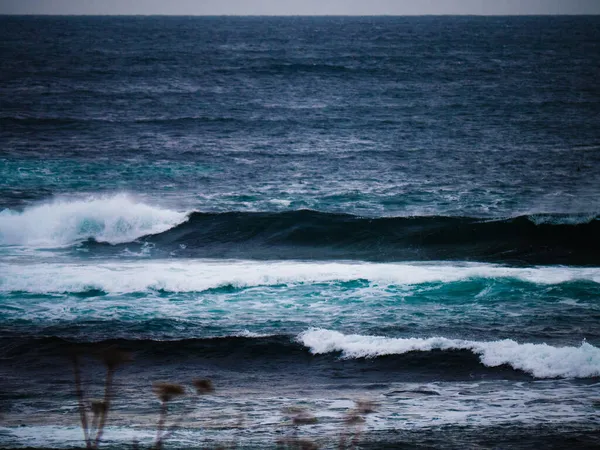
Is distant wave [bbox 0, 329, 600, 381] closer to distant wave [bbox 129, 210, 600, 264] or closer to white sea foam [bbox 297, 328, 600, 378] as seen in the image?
white sea foam [bbox 297, 328, 600, 378]

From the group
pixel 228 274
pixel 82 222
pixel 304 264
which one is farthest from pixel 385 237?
pixel 82 222

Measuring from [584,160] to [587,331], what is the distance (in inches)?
771

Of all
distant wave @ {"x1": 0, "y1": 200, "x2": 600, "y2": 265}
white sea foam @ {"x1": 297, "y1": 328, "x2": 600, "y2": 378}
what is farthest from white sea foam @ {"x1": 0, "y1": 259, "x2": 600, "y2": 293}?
white sea foam @ {"x1": 297, "y1": 328, "x2": 600, "y2": 378}

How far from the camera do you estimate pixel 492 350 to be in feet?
42.4

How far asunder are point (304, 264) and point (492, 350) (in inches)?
316

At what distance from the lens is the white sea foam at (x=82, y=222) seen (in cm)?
2275

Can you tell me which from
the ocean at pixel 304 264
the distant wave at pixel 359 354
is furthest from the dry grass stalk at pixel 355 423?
the distant wave at pixel 359 354

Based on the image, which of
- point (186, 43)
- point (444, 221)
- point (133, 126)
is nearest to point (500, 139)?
point (444, 221)

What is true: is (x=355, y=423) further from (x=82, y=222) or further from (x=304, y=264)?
(x=82, y=222)

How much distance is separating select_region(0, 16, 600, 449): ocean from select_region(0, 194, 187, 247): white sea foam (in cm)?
8

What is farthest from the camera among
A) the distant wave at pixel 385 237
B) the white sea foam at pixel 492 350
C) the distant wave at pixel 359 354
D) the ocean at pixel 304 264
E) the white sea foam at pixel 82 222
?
the white sea foam at pixel 82 222

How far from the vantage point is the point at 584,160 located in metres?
32.1

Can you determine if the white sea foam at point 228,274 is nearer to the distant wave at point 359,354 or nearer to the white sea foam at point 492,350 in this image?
the distant wave at point 359,354

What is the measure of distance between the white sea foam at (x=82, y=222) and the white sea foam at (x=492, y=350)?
10.8m
